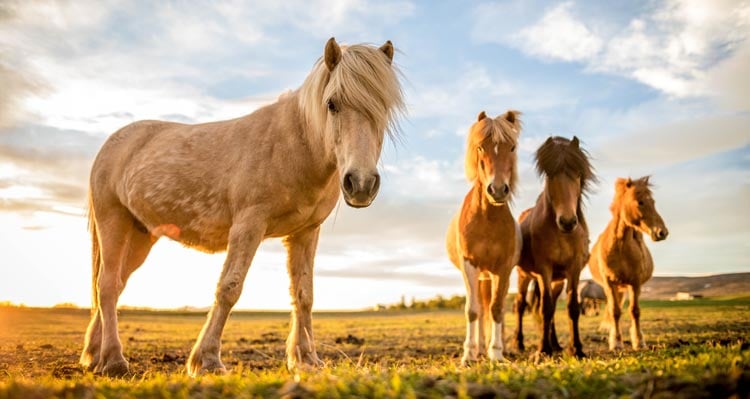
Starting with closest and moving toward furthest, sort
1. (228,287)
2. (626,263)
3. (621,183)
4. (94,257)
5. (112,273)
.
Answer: (228,287) → (112,273) → (94,257) → (626,263) → (621,183)

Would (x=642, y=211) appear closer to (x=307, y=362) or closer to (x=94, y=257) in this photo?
(x=307, y=362)

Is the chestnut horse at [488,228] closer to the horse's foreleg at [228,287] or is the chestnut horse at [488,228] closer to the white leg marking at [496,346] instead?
the white leg marking at [496,346]

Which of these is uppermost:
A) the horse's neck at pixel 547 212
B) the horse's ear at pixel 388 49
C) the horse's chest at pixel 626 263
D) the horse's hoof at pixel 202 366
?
the horse's ear at pixel 388 49

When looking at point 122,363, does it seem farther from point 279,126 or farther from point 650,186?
point 650,186

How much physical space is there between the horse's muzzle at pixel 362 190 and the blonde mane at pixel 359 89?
726 millimetres

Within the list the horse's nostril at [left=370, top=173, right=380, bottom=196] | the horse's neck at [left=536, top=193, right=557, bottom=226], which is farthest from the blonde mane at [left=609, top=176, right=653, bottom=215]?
the horse's nostril at [left=370, top=173, right=380, bottom=196]

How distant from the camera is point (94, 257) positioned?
763cm

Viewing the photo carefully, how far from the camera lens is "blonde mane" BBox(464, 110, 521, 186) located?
7.66 m

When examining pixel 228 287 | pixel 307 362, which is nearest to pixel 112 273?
pixel 228 287

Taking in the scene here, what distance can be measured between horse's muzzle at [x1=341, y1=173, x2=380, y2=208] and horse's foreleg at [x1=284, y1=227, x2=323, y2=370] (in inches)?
66.1

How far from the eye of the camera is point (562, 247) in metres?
8.45

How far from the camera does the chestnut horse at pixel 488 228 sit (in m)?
7.59

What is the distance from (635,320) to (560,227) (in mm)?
3914

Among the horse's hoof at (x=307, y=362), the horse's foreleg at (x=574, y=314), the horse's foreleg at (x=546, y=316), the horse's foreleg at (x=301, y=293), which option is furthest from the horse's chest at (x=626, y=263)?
the horse's hoof at (x=307, y=362)
